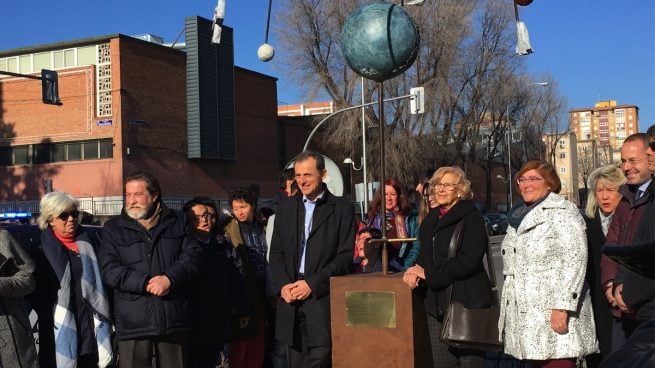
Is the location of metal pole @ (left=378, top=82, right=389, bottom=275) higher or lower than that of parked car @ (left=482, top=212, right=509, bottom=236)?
higher

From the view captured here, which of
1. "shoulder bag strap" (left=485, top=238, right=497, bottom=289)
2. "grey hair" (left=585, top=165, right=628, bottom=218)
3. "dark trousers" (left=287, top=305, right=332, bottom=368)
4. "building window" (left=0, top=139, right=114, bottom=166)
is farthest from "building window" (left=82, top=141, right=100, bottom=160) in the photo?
"shoulder bag strap" (left=485, top=238, right=497, bottom=289)

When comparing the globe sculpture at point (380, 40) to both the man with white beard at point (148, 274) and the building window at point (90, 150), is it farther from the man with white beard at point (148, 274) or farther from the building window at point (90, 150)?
the building window at point (90, 150)

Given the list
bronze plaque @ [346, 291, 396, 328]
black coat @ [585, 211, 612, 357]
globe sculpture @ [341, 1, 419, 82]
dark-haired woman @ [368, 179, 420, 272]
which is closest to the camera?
bronze plaque @ [346, 291, 396, 328]

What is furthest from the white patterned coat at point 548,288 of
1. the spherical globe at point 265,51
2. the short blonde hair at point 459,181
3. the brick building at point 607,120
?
the brick building at point 607,120

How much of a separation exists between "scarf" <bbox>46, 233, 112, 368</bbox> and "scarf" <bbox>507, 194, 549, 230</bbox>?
3109mm

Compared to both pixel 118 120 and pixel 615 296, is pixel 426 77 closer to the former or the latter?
pixel 118 120

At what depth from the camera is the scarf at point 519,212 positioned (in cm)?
508

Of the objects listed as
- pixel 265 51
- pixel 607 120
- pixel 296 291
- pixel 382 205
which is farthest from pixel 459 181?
pixel 607 120

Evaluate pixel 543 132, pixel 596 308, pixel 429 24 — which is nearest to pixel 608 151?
pixel 543 132

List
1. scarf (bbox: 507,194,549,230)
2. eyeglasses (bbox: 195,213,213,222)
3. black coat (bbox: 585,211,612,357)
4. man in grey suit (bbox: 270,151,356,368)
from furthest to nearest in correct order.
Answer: eyeglasses (bbox: 195,213,213,222) < black coat (bbox: 585,211,612,357) < man in grey suit (bbox: 270,151,356,368) < scarf (bbox: 507,194,549,230)

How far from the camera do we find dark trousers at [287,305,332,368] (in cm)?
536

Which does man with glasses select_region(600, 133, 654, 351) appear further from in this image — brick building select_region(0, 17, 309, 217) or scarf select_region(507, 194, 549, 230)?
brick building select_region(0, 17, 309, 217)

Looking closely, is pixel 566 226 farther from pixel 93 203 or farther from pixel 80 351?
pixel 93 203

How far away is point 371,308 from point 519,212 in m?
1.29
